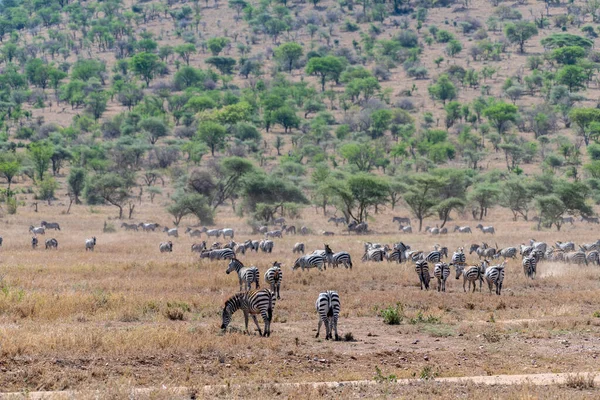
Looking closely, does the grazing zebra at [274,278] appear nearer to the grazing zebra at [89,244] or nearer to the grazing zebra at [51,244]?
the grazing zebra at [89,244]

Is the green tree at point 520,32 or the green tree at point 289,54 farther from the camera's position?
the green tree at point 289,54

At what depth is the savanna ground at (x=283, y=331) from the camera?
13.5 metres

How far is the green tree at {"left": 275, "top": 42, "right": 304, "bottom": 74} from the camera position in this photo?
490 feet

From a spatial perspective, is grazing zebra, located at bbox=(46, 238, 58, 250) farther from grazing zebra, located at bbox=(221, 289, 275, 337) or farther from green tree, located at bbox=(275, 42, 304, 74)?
green tree, located at bbox=(275, 42, 304, 74)

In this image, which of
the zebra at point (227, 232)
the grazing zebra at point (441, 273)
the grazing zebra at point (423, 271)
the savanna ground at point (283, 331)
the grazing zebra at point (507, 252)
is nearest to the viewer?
the savanna ground at point (283, 331)

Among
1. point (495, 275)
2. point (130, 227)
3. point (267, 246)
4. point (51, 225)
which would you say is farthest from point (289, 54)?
point (495, 275)

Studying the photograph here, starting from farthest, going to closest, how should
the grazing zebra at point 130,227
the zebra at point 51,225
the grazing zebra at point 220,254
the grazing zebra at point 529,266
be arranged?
the grazing zebra at point 130,227 → the zebra at point 51,225 → the grazing zebra at point 220,254 → the grazing zebra at point 529,266

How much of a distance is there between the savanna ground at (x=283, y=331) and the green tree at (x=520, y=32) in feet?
401

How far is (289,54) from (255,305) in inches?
5389

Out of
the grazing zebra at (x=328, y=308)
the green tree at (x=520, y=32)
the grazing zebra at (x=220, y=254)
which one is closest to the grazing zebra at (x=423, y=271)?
the grazing zebra at (x=328, y=308)

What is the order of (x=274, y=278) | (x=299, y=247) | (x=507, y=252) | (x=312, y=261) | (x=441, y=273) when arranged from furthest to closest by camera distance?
(x=299, y=247) < (x=507, y=252) < (x=312, y=261) < (x=441, y=273) < (x=274, y=278)

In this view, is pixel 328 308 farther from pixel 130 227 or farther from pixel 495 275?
pixel 130 227

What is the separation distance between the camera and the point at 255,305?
17.0 metres

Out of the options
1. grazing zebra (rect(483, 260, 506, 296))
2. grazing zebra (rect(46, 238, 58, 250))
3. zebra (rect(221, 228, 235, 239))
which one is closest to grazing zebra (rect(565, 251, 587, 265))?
grazing zebra (rect(483, 260, 506, 296))
